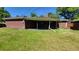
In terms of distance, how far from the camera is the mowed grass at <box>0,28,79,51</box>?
37.5ft

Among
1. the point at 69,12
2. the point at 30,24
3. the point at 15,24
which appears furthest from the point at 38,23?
the point at 69,12

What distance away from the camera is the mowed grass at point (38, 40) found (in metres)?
11.4

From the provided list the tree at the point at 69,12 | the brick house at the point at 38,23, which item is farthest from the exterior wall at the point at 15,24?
the tree at the point at 69,12

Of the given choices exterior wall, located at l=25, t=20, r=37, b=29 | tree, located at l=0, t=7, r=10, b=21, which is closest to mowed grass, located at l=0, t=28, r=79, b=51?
exterior wall, located at l=25, t=20, r=37, b=29

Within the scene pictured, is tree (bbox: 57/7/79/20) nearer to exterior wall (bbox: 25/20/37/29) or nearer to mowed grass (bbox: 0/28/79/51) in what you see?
mowed grass (bbox: 0/28/79/51)

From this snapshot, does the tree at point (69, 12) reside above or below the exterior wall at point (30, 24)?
above

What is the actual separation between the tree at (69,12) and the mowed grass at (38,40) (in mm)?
152

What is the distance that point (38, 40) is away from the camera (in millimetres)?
11453

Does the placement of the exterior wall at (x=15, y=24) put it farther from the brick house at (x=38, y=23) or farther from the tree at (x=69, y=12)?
the tree at (x=69, y=12)

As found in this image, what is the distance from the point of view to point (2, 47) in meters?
11.4

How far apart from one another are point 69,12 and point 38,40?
1.48 feet
